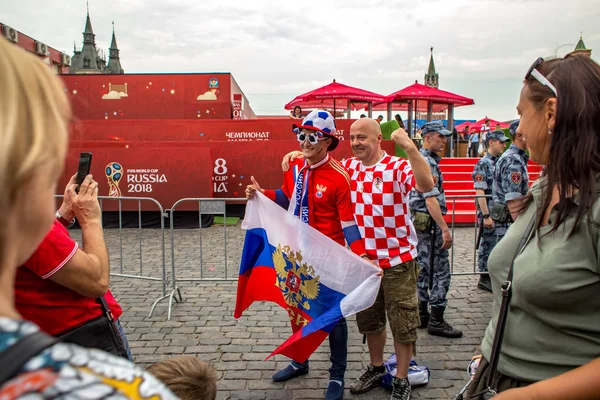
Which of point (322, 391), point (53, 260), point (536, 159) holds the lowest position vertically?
point (322, 391)

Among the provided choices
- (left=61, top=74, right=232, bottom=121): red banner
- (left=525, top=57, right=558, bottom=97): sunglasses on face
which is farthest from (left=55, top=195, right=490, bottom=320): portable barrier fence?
(left=61, top=74, right=232, bottom=121): red banner

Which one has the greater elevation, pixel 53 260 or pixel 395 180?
pixel 395 180

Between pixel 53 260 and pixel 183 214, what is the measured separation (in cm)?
1049

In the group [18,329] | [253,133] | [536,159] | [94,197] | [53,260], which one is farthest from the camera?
[253,133]

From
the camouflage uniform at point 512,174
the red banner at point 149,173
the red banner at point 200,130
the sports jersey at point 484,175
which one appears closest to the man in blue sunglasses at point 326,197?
the camouflage uniform at point 512,174

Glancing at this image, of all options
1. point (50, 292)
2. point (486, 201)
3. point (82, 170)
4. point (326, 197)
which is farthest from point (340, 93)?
point (50, 292)

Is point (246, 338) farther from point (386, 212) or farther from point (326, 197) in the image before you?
point (386, 212)

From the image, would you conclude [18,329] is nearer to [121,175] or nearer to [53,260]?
[53,260]

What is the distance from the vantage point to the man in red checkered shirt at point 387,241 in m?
3.72

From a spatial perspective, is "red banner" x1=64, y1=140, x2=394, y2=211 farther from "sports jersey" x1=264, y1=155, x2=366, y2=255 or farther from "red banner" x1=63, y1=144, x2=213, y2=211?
"sports jersey" x1=264, y1=155, x2=366, y2=255

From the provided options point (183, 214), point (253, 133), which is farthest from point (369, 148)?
point (253, 133)

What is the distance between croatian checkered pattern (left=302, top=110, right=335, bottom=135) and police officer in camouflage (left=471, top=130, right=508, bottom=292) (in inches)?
137

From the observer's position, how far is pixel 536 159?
5.61 feet

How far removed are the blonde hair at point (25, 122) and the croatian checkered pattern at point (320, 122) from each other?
10.6ft
